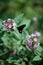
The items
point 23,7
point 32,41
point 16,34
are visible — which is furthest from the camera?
point 23,7

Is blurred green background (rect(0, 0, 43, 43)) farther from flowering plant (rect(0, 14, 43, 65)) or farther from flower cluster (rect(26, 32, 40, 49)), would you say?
flower cluster (rect(26, 32, 40, 49))

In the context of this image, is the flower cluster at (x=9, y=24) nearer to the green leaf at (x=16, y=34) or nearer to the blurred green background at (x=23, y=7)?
the green leaf at (x=16, y=34)

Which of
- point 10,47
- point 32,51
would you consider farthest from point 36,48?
point 10,47

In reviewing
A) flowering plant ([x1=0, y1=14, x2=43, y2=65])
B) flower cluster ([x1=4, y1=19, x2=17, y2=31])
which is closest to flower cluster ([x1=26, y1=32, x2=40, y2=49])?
flowering plant ([x1=0, y1=14, x2=43, y2=65])

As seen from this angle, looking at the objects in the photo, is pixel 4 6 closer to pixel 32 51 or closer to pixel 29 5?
pixel 29 5

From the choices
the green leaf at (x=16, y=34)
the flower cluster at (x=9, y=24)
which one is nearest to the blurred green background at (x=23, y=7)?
the green leaf at (x=16, y=34)

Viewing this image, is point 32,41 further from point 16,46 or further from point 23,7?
point 23,7

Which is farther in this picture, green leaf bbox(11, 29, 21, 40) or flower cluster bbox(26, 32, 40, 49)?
green leaf bbox(11, 29, 21, 40)

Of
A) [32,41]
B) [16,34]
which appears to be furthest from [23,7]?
[32,41]

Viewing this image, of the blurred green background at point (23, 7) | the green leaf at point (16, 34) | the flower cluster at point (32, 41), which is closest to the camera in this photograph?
the flower cluster at point (32, 41)
